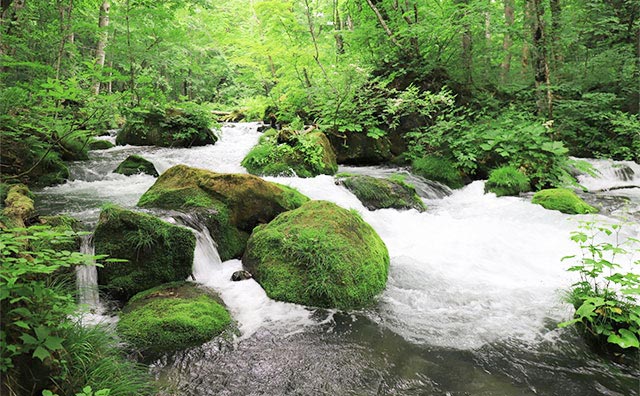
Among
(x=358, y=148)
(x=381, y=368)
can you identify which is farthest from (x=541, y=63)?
(x=381, y=368)

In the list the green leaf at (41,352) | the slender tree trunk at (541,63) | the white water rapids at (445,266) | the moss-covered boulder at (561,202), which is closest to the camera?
the green leaf at (41,352)

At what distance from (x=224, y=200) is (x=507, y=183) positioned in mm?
6936

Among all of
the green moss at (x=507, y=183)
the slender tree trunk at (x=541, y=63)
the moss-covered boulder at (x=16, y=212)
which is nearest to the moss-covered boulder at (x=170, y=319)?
the moss-covered boulder at (x=16, y=212)

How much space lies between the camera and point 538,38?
30.9 ft

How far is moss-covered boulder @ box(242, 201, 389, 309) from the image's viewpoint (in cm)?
402

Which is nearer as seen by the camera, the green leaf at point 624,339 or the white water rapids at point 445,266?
the green leaf at point 624,339

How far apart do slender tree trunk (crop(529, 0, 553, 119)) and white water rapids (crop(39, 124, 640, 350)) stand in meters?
3.57

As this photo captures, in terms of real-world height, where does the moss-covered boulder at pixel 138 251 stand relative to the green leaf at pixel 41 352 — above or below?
below

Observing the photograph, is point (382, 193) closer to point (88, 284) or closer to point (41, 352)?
point (88, 284)

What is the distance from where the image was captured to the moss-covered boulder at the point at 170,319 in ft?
10.3

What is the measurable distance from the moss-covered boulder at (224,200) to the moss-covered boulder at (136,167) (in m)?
3.01

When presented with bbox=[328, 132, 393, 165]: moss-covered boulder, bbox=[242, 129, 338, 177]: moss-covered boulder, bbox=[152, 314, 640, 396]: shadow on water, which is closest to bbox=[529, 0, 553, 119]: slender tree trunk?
bbox=[328, 132, 393, 165]: moss-covered boulder

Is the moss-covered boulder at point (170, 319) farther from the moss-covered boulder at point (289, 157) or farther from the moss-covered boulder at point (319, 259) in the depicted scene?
the moss-covered boulder at point (289, 157)

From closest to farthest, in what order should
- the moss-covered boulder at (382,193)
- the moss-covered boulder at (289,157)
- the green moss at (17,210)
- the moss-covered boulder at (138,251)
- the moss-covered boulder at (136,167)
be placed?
the green moss at (17,210) < the moss-covered boulder at (138,251) < the moss-covered boulder at (382,193) < the moss-covered boulder at (136,167) < the moss-covered boulder at (289,157)
